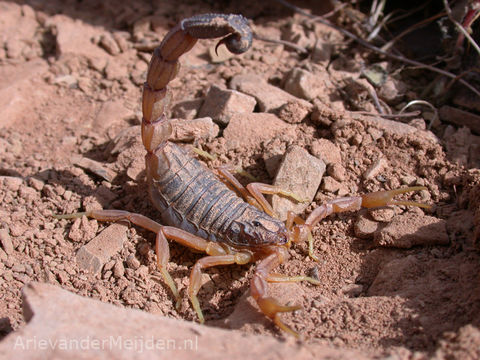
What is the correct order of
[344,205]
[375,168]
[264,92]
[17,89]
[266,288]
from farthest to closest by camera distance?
[17,89]
[264,92]
[375,168]
[344,205]
[266,288]

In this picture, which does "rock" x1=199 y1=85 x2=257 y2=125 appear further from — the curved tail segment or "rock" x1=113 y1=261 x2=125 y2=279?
"rock" x1=113 y1=261 x2=125 y2=279

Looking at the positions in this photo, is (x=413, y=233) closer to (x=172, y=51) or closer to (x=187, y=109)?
(x=172, y=51)

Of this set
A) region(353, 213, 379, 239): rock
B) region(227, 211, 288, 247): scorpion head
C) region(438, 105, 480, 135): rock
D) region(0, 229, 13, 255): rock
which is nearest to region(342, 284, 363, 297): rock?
region(353, 213, 379, 239): rock

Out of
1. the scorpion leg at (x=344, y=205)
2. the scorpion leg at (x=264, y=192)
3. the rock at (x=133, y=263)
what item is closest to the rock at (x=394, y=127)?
the scorpion leg at (x=344, y=205)

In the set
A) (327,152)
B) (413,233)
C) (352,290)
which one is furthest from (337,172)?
(352,290)

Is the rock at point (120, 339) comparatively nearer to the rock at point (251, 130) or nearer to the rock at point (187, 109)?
the rock at point (251, 130)

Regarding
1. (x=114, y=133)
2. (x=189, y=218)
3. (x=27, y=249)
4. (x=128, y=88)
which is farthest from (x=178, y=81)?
(x=27, y=249)
